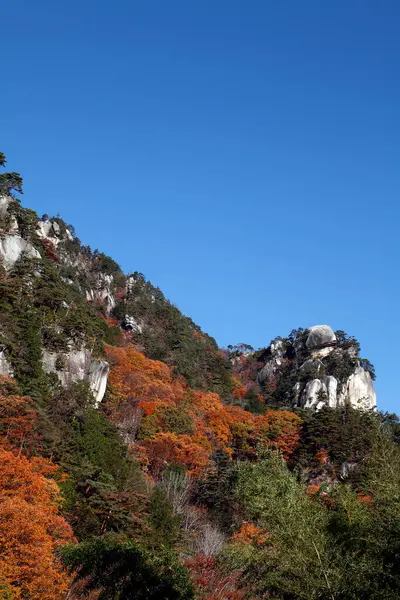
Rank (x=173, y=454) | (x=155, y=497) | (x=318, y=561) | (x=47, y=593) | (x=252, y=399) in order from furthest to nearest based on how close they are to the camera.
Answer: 1. (x=252, y=399)
2. (x=173, y=454)
3. (x=155, y=497)
4. (x=47, y=593)
5. (x=318, y=561)

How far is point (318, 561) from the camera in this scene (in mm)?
12430

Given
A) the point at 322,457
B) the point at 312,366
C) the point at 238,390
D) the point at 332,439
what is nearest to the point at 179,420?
the point at 322,457

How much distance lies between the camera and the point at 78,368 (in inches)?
1439

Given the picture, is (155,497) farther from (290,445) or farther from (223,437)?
(290,445)

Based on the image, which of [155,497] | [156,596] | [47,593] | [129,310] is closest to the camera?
[47,593]

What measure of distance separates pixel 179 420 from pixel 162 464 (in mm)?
4545

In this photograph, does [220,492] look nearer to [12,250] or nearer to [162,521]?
[162,521]

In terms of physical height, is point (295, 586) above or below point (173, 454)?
below

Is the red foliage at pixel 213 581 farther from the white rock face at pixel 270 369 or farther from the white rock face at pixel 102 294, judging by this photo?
the white rock face at pixel 270 369

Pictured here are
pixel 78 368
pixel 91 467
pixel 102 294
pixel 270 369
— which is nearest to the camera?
pixel 91 467

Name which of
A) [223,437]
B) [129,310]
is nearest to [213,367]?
[129,310]

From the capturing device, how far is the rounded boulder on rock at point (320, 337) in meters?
72.3

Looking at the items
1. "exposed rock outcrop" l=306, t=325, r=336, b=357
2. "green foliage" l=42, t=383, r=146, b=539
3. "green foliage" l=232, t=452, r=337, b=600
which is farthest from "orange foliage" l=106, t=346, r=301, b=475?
"exposed rock outcrop" l=306, t=325, r=336, b=357

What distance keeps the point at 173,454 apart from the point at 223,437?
717 cm
